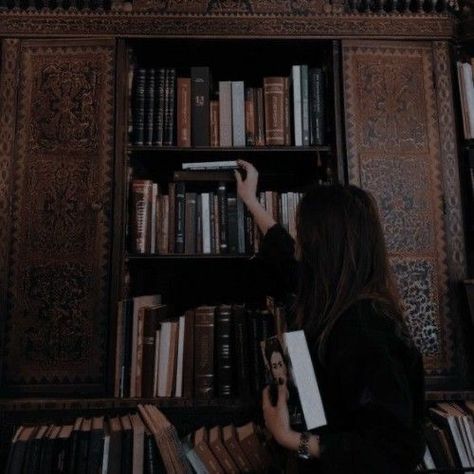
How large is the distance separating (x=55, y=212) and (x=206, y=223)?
1.75 ft

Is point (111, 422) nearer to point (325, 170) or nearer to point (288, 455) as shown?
point (288, 455)

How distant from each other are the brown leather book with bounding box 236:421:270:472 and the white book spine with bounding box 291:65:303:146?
3.36 ft

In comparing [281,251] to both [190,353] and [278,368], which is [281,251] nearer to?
[190,353]

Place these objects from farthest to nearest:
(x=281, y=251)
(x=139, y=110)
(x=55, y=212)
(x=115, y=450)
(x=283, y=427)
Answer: (x=139, y=110) → (x=55, y=212) → (x=281, y=251) → (x=115, y=450) → (x=283, y=427)

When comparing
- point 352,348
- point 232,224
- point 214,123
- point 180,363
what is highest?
point 214,123

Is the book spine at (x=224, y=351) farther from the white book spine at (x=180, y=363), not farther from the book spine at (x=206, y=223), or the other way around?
the book spine at (x=206, y=223)

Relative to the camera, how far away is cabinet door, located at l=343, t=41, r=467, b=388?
4.90 feet

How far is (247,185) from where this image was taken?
157 cm

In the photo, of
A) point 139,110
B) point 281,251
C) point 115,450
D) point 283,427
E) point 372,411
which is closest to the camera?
point 372,411

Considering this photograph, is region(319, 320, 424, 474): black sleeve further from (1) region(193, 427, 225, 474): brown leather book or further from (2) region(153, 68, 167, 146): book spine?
(2) region(153, 68, 167, 146): book spine

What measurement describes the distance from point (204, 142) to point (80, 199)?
1.63ft

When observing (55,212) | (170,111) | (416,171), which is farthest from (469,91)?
(55,212)

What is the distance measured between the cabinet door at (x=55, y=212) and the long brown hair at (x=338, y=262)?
0.83m

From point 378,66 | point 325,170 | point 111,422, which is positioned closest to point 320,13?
point 378,66
